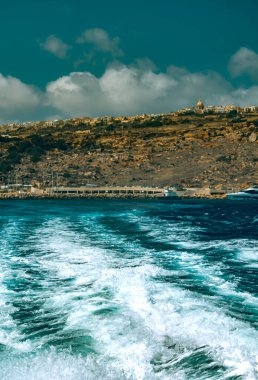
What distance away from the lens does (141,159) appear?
166250 millimetres

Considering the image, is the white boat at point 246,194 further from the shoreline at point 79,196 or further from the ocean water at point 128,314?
the ocean water at point 128,314

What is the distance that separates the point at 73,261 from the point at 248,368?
14565 mm

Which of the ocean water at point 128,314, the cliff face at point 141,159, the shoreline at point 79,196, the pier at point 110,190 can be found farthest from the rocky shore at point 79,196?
the ocean water at point 128,314

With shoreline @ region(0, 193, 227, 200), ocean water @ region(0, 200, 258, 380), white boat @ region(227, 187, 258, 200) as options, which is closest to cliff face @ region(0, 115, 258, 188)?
white boat @ region(227, 187, 258, 200)

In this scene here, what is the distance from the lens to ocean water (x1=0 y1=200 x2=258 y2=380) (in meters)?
9.82

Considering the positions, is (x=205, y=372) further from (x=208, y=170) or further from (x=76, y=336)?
(x=208, y=170)

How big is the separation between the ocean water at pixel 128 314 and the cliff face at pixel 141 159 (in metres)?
128

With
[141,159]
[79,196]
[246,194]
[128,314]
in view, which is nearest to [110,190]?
[79,196]

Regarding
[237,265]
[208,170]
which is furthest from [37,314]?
[208,170]

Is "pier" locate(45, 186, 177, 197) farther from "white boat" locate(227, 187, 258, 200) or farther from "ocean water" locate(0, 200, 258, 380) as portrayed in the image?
"ocean water" locate(0, 200, 258, 380)

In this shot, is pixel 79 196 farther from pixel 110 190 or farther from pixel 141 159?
pixel 141 159

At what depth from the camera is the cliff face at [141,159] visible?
15588 cm

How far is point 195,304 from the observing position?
1448 centimetres

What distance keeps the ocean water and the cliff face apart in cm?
12810
